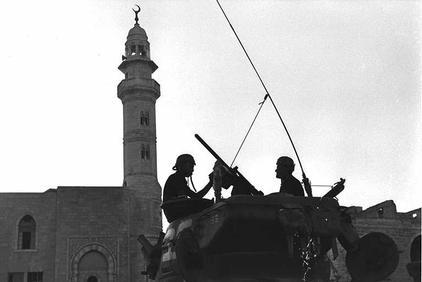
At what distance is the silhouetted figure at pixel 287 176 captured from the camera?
6297 millimetres

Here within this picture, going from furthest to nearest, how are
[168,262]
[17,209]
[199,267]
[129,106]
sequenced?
[129,106] < [17,209] < [168,262] < [199,267]

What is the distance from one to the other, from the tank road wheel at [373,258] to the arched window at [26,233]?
122ft

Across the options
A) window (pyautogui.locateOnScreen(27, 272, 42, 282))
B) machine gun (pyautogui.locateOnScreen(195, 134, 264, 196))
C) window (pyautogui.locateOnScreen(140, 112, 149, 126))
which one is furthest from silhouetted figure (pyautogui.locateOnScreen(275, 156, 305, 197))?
window (pyautogui.locateOnScreen(140, 112, 149, 126))

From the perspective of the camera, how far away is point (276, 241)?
5.46 m

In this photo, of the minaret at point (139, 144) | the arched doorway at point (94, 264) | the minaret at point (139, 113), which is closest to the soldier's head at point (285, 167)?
the minaret at point (139, 144)

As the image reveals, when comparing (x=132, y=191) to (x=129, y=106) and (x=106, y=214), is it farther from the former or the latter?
(x=129, y=106)

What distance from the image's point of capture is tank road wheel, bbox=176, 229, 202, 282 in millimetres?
5051

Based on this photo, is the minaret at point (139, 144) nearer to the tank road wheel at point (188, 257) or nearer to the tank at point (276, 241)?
the tank at point (276, 241)

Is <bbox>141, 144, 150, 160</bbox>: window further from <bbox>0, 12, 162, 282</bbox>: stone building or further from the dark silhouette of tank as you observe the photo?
the dark silhouette of tank

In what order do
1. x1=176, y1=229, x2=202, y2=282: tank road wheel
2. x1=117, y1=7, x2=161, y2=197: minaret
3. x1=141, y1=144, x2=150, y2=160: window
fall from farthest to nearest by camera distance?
x1=141, y1=144, x2=150, y2=160: window < x1=117, y1=7, x2=161, y2=197: minaret < x1=176, y1=229, x2=202, y2=282: tank road wheel

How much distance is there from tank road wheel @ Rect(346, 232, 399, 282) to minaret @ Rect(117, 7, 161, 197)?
37438mm

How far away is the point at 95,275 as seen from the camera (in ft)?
133

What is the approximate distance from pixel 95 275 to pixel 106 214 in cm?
367

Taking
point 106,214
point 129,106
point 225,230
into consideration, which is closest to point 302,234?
point 225,230
